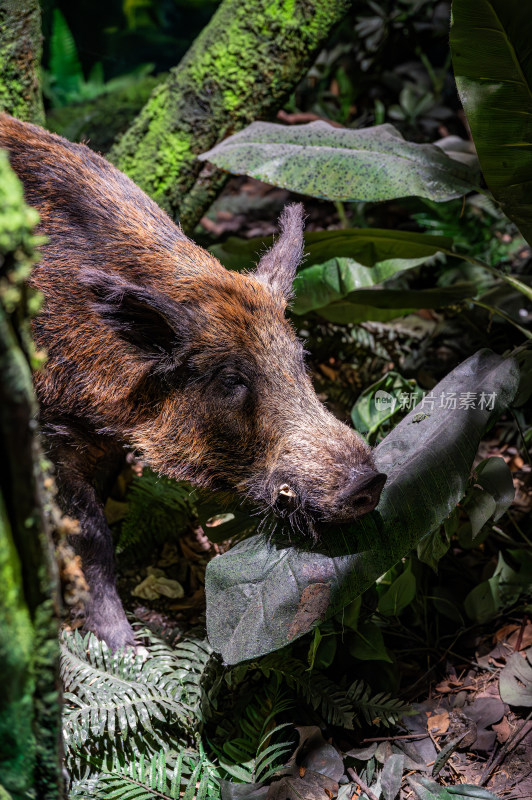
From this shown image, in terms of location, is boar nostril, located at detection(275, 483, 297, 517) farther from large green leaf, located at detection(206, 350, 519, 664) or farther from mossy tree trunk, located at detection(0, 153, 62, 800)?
mossy tree trunk, located at detection(0, 153, 62, 800)

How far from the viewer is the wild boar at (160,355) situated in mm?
2512

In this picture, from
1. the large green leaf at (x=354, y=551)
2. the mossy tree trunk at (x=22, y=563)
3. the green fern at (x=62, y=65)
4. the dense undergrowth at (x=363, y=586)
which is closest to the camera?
the mossy tree trunk at (x=22, y=563)

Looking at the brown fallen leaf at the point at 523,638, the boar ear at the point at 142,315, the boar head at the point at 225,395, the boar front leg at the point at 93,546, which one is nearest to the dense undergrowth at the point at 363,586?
the brown fallen leaf at the point at 523,638

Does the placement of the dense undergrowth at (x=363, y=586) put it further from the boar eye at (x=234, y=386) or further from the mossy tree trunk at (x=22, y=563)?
the mossy tree trunk at (x=22, y=563)

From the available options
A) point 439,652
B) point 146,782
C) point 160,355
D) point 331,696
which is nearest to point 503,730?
point 439,652

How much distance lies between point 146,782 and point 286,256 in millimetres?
1985

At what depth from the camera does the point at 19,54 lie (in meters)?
3.75

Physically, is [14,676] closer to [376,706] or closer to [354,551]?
[354,551]

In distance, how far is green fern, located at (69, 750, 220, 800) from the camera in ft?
6.90

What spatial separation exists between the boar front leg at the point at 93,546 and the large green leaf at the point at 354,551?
87cm

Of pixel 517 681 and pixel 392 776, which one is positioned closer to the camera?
pixel 392 776

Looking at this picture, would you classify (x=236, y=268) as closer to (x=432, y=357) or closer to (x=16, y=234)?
(x=432, y=357)

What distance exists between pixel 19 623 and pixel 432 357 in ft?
11.2

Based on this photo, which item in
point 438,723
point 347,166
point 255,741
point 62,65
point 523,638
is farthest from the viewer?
point 62,65
